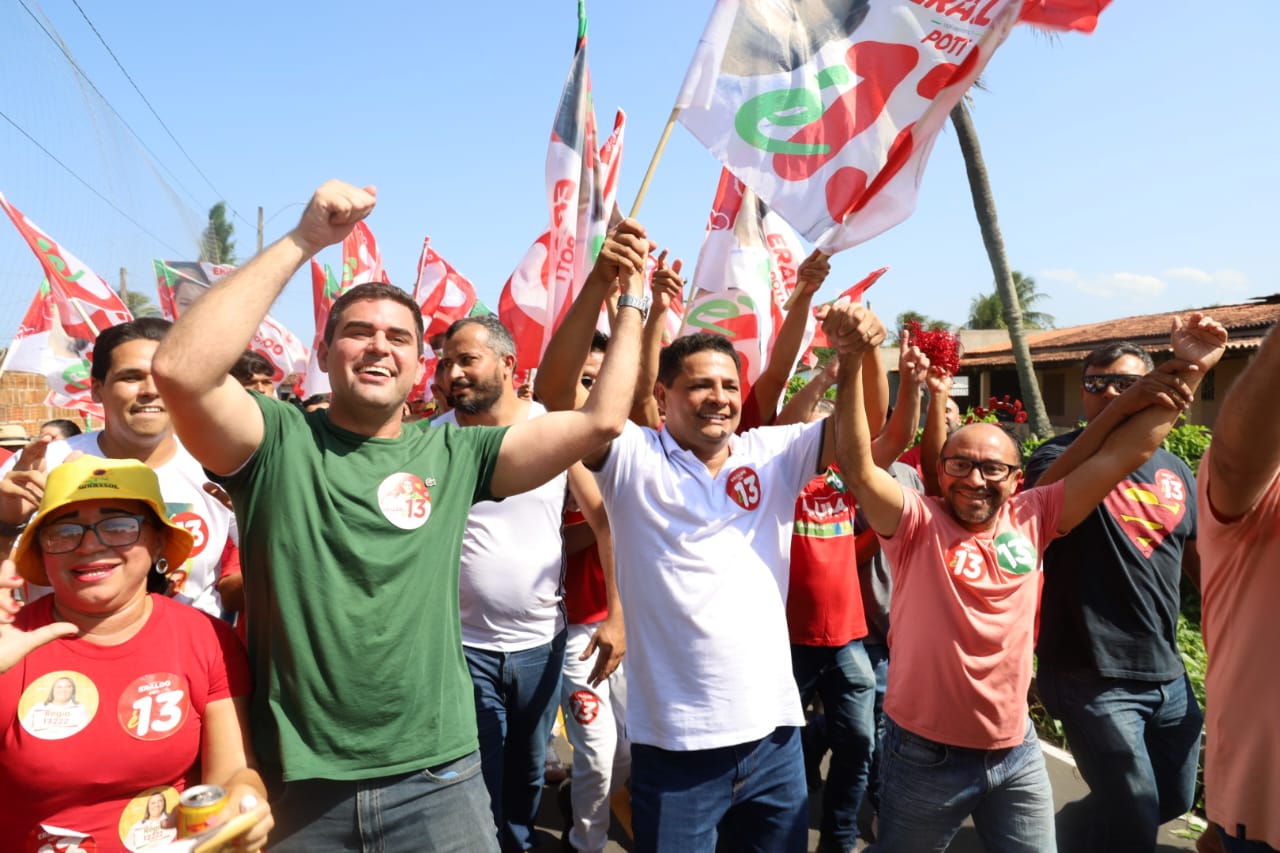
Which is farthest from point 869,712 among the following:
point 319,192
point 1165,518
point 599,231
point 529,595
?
point 319,192

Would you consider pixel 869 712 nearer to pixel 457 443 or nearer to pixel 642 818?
pixel 642 818

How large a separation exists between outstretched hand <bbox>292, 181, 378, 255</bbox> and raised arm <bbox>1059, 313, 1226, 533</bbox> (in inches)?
96.1

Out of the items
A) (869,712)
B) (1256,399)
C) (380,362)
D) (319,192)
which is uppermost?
(319,192)

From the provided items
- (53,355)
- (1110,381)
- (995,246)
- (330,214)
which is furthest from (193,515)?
(995,246)

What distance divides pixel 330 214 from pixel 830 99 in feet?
6.36

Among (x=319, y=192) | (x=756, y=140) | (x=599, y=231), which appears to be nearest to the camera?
(x=319, y=192)

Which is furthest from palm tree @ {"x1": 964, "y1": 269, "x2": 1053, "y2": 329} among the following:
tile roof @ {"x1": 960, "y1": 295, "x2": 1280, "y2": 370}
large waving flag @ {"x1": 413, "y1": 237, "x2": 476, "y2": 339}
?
large waving flag @ {"x1": 413, "y1": 237, "x2": 476, "y2": 339}

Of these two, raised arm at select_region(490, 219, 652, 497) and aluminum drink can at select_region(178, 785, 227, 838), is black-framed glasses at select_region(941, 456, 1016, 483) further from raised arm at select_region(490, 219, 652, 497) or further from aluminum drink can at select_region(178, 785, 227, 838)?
aluminum drink can at select_region(178, 785, 227, 838)

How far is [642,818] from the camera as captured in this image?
269cm

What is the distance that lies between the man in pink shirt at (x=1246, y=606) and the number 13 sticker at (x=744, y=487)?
4.00 ft

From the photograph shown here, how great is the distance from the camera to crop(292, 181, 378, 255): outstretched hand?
194cm

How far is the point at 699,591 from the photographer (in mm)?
2688

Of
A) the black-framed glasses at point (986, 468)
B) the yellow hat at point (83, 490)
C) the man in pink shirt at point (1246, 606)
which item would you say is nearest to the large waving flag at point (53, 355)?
the yellow hat at point (83, 490)

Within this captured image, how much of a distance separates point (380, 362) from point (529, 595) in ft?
4.91
